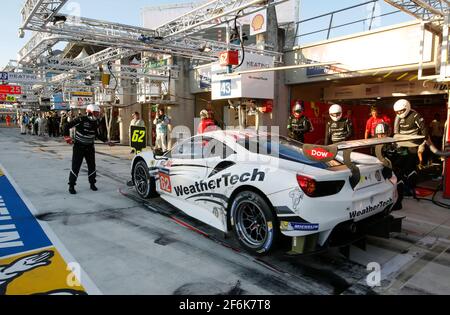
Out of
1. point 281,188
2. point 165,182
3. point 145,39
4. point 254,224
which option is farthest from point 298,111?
point 145,39

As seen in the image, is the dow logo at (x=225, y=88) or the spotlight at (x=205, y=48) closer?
the dow logo at (x=225, y=88)

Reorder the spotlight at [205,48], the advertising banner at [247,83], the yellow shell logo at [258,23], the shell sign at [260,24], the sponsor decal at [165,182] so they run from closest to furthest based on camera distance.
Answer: the sponsor decal at [165,182]
the advertising banner at [247,83]
the shell sign at [260,24]
the yellow shell logo at [258,23]
the spotlight at [205,48]

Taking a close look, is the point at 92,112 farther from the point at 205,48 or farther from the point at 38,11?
the point at 205,48

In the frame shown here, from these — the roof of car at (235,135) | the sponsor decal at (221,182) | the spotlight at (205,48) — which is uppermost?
the spotlight at (205,48)

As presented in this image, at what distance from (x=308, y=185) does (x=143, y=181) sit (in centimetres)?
352

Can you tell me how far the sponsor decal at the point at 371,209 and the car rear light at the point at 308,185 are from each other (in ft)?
1.62

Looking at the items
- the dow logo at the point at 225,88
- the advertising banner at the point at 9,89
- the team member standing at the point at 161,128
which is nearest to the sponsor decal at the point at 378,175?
the dow logo at the point at 225,88

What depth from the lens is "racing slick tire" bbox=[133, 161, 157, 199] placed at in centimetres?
553

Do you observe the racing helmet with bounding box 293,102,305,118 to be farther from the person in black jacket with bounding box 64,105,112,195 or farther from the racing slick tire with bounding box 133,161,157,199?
the person in black jacket with bounding box 64,105,112,195

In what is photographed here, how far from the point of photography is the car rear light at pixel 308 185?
3.03 meters

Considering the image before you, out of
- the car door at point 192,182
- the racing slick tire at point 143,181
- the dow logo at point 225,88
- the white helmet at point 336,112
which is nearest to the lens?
the car door at point 192,182

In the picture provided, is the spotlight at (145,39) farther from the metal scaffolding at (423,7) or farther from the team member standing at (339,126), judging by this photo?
the metal scaffolding at (423,7)

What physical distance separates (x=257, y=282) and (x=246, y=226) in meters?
0.75
